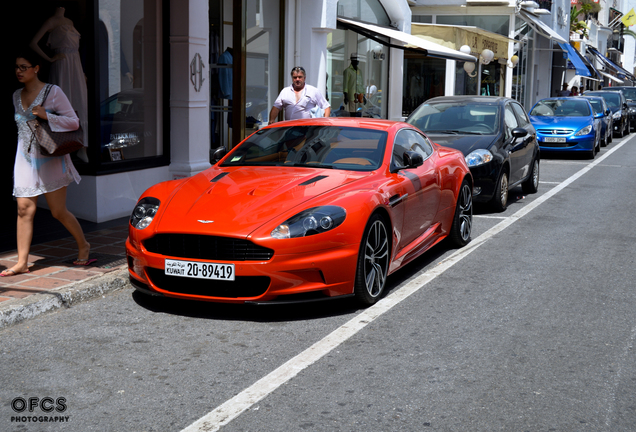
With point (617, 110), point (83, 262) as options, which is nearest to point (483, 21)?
point (617, 110)

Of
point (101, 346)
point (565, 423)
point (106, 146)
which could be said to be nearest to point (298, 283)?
point (101, 346)

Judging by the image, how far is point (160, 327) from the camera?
5.16 m

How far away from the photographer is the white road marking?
3671 millimetres

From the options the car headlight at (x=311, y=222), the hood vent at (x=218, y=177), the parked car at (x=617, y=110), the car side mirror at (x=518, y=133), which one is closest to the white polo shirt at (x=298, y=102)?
the car side mirror at (x=518, y=133)

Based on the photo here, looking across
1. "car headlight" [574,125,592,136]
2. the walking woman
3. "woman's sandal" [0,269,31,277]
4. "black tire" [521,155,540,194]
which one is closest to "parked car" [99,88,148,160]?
the walking woman

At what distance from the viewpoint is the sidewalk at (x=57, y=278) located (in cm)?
539

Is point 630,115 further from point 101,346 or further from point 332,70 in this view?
point 101,346

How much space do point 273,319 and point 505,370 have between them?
1.73m

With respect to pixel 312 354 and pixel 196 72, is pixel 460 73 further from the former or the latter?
pixel 312 354

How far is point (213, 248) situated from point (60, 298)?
1359 millimetres

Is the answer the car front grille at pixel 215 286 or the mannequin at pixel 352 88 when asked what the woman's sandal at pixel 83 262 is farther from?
the mannequin at pixel 352 88

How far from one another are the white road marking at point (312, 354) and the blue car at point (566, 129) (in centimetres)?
1170

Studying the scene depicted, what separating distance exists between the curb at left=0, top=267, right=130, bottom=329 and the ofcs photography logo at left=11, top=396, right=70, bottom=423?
143 cm

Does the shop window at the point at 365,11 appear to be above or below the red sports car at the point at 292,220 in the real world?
above
